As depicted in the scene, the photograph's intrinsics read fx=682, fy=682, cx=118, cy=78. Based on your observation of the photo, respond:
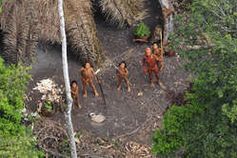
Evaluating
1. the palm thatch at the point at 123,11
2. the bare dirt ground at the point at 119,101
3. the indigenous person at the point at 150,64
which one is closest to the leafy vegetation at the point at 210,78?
the bare dirt ground at the point at 119,101

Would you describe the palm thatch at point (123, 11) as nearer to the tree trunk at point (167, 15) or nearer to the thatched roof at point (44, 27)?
the thatched roof at point (44, 27)

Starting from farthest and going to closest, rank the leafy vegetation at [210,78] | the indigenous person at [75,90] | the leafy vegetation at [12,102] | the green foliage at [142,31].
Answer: the green foliage at [142,31]
the indigenous person at [75,90]
the leafy vegetation at [12,102]
the leafy vegetation at [210,78]

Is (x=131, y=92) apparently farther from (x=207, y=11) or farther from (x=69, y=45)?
(x=207, y=11)

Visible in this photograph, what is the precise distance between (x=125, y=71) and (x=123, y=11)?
7.99 feet

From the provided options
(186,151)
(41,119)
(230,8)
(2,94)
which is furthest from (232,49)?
(41,119)

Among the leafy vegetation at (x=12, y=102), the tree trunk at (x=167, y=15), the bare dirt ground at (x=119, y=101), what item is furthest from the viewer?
the tree trunk at (x=167, y=15)

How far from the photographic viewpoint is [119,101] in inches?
775

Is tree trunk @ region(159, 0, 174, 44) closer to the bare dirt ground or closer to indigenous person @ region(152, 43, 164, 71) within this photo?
the bare dirt ground

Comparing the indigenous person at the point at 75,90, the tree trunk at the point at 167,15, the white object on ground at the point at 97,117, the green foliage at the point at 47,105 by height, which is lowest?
the white object on ground at the point at 97,117

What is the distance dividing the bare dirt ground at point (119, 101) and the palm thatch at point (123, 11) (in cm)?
48

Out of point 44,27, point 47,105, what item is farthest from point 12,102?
point 44,27

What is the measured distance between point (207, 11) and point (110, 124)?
6.22 m

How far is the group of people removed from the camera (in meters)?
19.1

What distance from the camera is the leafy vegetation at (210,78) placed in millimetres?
12781
